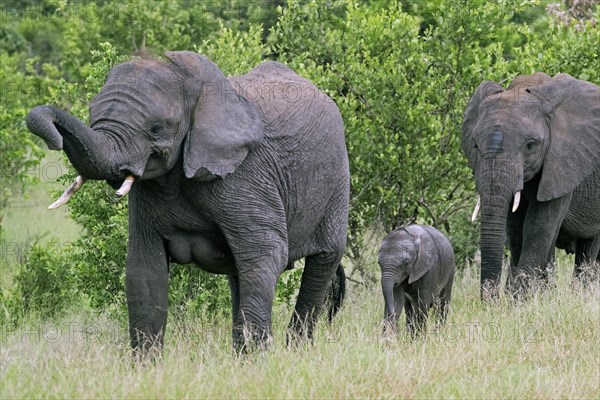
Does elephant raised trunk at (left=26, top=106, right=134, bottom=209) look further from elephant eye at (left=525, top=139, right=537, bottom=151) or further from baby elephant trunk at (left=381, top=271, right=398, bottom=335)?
elephant eye at (left=525, top=139, right=537, bottom=151)

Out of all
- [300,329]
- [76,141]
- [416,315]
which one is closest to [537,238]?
[416,315]

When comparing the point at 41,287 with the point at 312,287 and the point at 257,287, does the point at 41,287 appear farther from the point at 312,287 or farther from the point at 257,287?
the point at 257,287

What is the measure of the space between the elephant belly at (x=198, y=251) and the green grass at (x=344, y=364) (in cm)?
50

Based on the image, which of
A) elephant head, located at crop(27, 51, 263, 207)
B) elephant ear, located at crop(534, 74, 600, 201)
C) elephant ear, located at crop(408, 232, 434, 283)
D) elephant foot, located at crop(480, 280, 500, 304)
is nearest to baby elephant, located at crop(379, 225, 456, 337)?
elephant ear, located at crop(408, 232, 434, 283)

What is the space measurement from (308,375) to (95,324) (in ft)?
10.3

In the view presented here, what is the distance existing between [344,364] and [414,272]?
234 cm

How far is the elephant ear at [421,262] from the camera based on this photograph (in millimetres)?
8727

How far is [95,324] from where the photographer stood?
8.98m

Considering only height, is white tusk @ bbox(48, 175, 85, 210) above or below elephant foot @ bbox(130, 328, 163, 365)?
above

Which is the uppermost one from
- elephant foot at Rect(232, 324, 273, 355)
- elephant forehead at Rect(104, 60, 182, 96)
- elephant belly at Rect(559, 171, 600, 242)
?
elephant forehead at Rect(104, 60, 182, 96)

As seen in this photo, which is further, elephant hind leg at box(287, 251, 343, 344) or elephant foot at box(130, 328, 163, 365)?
elephant hind leg at box(287, 251, 343, 344)

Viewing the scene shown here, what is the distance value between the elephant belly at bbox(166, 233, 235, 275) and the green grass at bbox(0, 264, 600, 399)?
0.50 m

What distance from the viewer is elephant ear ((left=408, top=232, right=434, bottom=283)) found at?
8727mm

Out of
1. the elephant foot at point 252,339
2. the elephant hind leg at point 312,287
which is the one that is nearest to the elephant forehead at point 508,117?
the elephant hind leg at point 312,287
